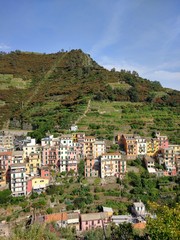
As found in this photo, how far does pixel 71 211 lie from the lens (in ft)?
82.0

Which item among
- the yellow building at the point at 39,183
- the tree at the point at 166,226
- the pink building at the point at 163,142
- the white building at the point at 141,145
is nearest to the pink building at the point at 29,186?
the yellow building at the point at 39,183

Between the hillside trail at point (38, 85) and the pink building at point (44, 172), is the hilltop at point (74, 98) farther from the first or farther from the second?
the pink building at point (44, 172)

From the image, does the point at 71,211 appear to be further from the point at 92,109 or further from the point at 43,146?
the point at 92,109

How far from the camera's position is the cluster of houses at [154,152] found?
1299 inches

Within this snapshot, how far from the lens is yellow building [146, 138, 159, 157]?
119ft

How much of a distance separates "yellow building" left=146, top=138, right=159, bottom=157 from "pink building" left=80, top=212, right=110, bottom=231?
15042mm

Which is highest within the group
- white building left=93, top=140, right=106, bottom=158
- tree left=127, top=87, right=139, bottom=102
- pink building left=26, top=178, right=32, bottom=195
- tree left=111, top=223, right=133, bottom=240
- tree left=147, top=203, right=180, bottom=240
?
tree left=127, top=87, right=139, bottom=102

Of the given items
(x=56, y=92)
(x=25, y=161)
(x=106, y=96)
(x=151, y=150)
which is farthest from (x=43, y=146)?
(x=56, y=92)

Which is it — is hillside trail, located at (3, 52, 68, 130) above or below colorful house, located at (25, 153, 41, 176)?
above

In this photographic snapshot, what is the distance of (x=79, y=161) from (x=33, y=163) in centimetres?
604

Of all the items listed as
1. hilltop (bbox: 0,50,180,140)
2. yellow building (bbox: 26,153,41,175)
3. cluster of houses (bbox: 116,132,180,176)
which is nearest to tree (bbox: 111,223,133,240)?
cluster of houses (bbox: 116,132,180,176)

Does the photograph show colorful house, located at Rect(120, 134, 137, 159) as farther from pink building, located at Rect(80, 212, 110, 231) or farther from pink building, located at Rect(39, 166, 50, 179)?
pink building, located at Rect(80, 212, 110, 231)

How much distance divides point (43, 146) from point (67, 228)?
1238 cm

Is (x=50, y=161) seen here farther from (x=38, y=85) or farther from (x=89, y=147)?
(x=38, y=85)
